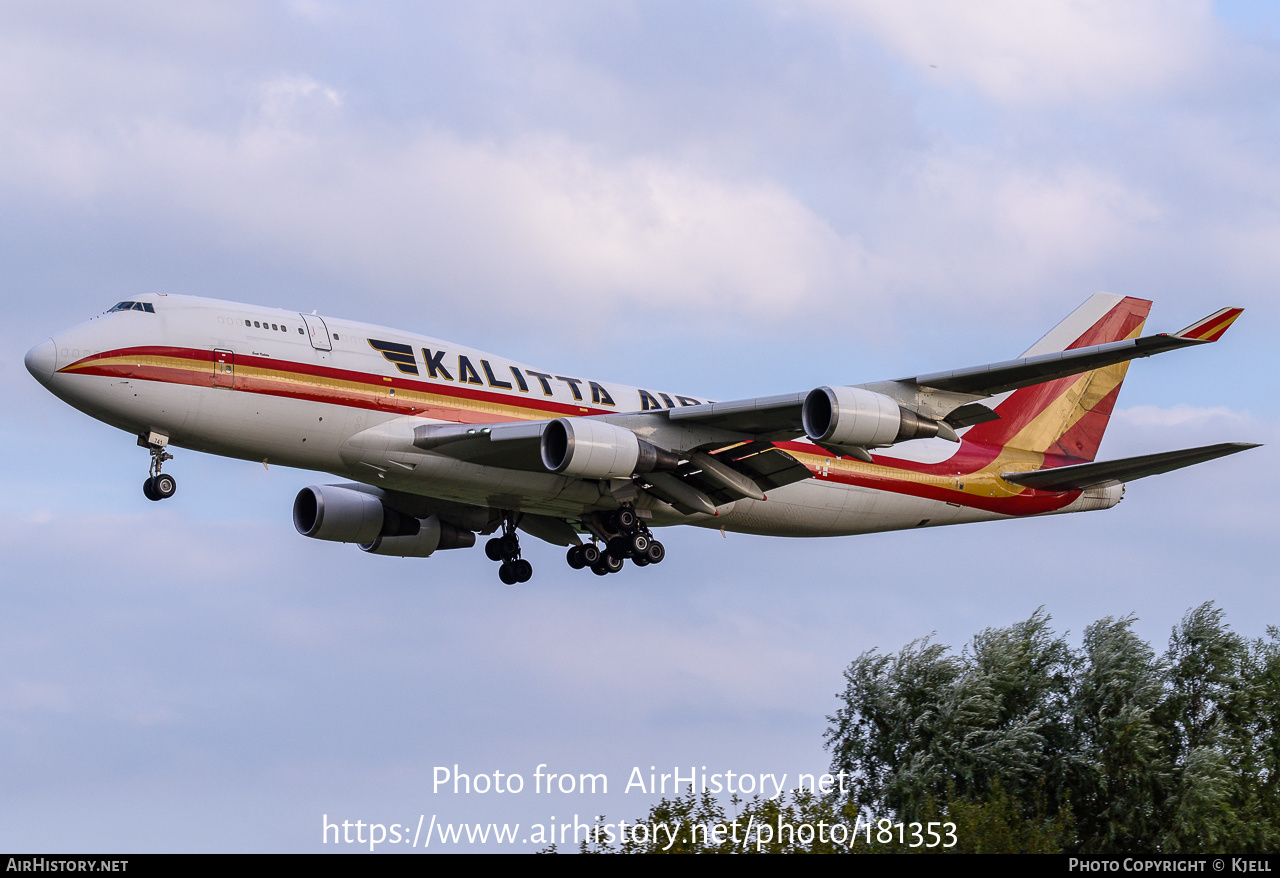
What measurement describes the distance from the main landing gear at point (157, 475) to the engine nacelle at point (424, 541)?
8836 mm

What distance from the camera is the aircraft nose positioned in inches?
A: 1210

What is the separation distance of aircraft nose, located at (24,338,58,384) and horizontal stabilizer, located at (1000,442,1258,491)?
2526cm

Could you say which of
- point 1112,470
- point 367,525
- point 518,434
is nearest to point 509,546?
point 367,525

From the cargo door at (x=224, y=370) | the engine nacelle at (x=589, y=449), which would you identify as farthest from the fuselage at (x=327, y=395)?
the engine nacelle at (x=589, y=449)

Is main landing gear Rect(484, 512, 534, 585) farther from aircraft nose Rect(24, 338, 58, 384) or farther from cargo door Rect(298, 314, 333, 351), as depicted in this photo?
aircraft nose Rect(24, 338, 58, 384)

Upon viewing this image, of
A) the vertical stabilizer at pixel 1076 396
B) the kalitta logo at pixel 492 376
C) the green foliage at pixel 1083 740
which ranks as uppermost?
the vertical stabilizer at pixel 1076 396

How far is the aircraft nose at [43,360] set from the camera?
30.7 metres

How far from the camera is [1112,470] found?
3962cm

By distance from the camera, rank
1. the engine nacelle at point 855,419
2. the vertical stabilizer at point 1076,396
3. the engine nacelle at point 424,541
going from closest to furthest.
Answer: the engine nacelle at point 855,419 < the engine nacelle at point 424,541 < the vertical stabilizer at point 1076,396

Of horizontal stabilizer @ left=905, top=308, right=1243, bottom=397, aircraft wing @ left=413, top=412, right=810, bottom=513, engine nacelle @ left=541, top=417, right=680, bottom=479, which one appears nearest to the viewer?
horizontal stabilizer @ left=905, top=308, right=1243, bottom=397

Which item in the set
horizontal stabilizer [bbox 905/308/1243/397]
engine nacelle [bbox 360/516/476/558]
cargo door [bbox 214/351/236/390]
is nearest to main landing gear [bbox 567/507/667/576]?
engine nacelle [bbox 360/516/476/558]

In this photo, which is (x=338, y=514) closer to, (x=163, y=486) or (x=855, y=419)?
(x=163, y=486)

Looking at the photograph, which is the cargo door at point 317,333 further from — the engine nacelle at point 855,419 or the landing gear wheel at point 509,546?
the engine nacelle at point 855,419
